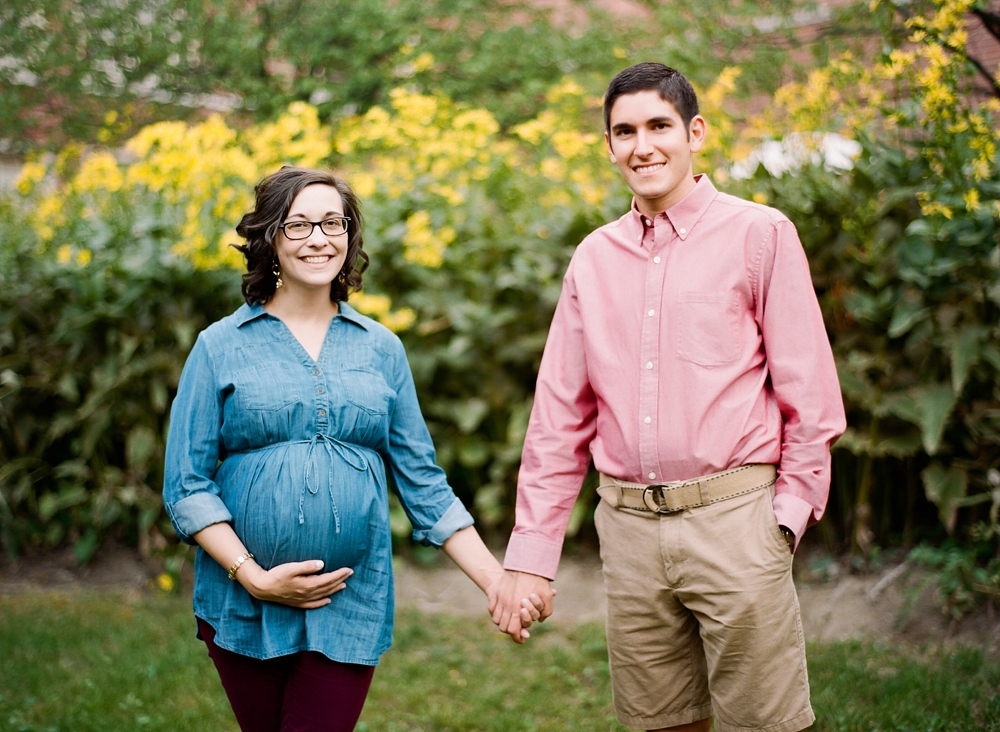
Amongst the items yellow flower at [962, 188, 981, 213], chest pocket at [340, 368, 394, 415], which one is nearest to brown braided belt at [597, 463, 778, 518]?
chest pocket at [340, 368, 394, 415]

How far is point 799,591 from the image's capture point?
4.37 meters

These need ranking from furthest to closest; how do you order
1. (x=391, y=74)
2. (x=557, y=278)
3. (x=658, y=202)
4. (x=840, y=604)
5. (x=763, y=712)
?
(x=391, y=74) → (x=557, y=278) → (x=840, y=604) → (x=658, y=202) → (x=763, y=712)

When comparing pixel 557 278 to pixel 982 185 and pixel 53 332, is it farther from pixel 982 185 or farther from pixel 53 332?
pixel 53 332

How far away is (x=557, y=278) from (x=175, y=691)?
2656 mm

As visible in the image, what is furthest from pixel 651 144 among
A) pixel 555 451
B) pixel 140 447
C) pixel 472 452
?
pixel 140 447

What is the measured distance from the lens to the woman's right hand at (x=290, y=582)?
213cm

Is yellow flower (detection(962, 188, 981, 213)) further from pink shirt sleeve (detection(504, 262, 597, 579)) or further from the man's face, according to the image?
pink shirt sleeve (detection(504, 262, 597, 579))

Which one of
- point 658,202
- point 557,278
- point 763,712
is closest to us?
point 763,712

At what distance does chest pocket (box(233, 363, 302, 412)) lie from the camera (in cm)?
220

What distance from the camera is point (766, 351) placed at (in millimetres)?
2193

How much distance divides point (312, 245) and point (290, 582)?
802mm

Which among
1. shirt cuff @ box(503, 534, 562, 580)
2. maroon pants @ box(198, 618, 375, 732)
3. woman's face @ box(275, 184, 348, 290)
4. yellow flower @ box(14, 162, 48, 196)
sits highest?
yellow flower @ box(14, 162, 48, 196)

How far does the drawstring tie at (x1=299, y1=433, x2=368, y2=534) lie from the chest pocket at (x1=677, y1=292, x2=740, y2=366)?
82 cm

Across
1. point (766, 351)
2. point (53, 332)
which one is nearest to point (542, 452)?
point (766, 351)
